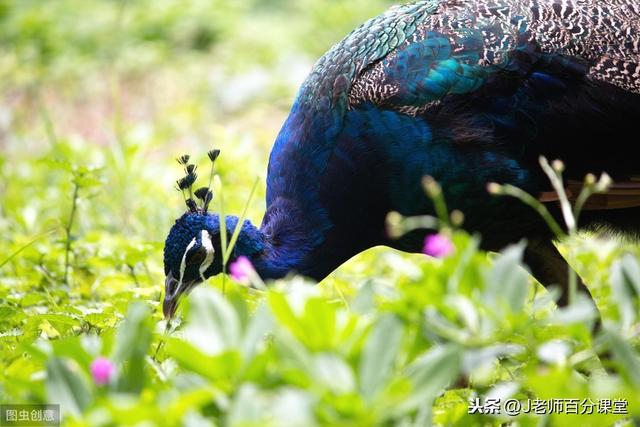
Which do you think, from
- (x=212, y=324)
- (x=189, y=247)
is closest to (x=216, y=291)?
(x=212, y=324)

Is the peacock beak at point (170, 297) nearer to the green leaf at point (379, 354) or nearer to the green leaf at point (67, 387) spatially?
the green leaf at point (67, 387)

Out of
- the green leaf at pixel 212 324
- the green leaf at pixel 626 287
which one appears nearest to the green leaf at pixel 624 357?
the green leaf at pixel 626 287

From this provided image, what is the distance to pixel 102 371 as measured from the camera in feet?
5.62

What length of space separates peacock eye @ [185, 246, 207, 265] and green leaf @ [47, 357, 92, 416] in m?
1.52

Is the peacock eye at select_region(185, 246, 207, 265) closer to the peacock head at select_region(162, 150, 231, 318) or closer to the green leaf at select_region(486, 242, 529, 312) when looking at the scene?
the peacock head at select_region(162, 150, 231, 318)

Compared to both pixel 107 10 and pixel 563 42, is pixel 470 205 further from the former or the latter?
pixel 107 10

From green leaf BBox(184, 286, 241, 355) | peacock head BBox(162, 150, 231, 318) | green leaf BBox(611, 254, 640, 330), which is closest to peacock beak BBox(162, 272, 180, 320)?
peacock head BBox(162, 150, 231, 318)

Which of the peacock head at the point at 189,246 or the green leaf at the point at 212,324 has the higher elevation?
the peacock head at the point at 189,246

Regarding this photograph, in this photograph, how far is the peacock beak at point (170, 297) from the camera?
3092 millimetres

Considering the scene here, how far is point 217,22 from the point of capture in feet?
26.8

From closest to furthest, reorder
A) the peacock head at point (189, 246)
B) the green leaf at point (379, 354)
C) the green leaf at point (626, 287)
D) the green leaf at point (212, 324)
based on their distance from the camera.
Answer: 1. the green leaf at point (379, 354)
2. the green leaf at point (212, 324)
3. the green leaf at point (626, 287)
4. the peacock head at point (189, 246)

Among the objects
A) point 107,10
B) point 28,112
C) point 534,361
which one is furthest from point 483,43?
point 107,10

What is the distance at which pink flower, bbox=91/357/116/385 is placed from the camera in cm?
171

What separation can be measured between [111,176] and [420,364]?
383cm
